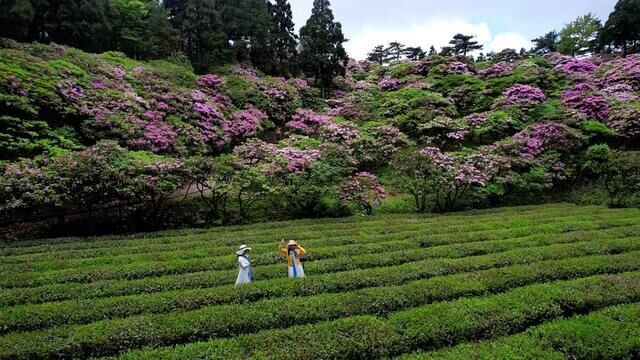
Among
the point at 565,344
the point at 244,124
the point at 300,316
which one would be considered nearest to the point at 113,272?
the point at 300,316

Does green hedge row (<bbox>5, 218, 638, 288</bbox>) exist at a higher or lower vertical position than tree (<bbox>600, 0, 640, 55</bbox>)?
lower

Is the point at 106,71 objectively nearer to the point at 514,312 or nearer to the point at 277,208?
the point at 277,208

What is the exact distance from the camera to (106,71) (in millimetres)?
24984

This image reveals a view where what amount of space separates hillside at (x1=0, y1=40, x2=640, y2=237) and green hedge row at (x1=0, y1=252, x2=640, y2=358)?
1041cm

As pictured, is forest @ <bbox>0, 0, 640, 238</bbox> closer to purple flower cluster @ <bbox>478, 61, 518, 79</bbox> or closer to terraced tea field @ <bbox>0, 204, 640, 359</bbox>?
purple flower cluster @ <bbox>478, 61, 518, 79</bbox>

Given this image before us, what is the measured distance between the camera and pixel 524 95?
31703 millimetres

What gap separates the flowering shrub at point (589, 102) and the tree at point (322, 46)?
940 inches

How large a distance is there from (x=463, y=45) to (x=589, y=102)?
36.4 meters

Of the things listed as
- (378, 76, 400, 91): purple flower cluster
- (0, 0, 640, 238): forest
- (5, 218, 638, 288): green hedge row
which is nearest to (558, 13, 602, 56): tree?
(0, 0, 640, 238): forest

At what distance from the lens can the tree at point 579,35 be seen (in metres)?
55.9

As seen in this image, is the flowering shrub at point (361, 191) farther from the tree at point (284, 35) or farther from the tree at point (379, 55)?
the tree at point (379, 55)

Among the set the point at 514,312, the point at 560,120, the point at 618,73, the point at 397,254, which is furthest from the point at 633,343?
the point at 618,73

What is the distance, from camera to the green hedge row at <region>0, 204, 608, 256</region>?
14.7 m

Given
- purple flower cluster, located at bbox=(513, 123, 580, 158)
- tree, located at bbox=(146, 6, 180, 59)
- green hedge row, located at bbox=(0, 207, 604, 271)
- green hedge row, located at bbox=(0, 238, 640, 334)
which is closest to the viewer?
green hedge row, located at bbox=(0, 238, 640, 334)
